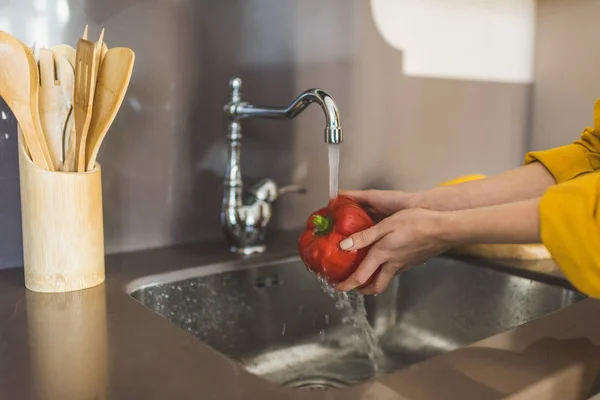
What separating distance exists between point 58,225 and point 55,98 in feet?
0.55

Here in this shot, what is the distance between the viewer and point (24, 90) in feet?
2.45

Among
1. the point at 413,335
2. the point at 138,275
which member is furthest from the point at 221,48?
the point at 413,335

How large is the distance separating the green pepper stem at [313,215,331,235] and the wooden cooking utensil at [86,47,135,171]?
0.97ft

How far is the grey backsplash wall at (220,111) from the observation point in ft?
3.23

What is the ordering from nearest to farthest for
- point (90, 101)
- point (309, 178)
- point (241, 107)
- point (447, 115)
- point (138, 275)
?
point (90, 101)
point (138, 275)
point (241, 107)
point (309, 178)
point (447, 115)

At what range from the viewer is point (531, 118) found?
1.67 metres

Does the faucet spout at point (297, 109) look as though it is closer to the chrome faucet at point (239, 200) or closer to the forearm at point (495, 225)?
the chrome faucet at point (239, 200)

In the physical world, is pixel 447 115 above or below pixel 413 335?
above

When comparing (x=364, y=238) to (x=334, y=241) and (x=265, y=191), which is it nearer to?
→ (x=334, y=241)

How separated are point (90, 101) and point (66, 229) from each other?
165mm

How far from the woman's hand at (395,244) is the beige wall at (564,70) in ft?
3.31

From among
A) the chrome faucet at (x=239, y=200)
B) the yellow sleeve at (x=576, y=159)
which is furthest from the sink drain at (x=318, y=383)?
the yellow sleeve at (x=576, y=159)

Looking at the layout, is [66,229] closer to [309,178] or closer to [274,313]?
[274,313]

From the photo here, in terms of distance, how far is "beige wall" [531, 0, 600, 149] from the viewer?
1510 mm
